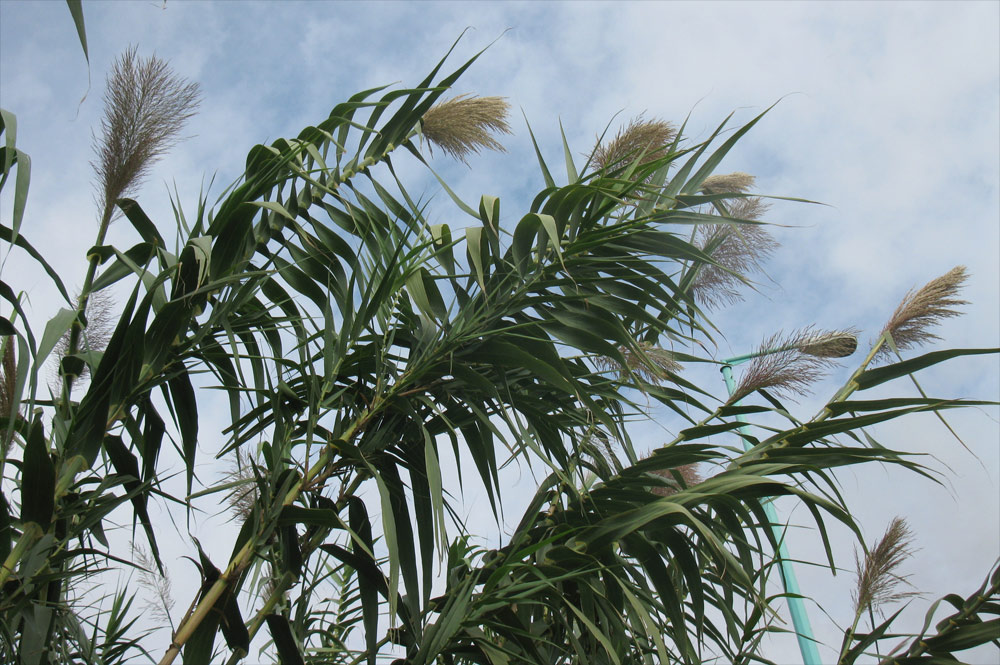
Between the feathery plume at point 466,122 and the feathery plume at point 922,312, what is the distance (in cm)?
105

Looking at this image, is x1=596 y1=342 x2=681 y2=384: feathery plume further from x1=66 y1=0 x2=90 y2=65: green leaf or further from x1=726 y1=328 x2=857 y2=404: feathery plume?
x1=66 y1=0 x2=90 y2=65: green leaf

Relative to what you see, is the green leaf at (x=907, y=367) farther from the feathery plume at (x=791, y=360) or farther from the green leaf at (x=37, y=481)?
the green leaf at (x=37, y=481)

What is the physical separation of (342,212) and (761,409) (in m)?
0.98

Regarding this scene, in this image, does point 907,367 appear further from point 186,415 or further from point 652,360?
point 186,415

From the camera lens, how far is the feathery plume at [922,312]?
188 centimetres

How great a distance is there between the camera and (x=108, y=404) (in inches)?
50.0

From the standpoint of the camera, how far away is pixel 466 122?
1.90 m

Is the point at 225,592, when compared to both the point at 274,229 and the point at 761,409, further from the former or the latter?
the point at 761,409

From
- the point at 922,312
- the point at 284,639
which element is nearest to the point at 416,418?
the point at 284,639

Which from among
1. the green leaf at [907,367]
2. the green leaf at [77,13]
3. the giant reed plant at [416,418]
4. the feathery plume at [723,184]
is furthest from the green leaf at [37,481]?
the green leaf at [907,367]

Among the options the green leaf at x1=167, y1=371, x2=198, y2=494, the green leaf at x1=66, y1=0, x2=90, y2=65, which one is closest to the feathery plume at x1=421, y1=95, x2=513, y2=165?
the green leaf at x1=167, y1=371, x2=198, y2=494

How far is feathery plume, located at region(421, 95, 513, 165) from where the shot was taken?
1.88m

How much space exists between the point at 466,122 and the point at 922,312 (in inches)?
46.8

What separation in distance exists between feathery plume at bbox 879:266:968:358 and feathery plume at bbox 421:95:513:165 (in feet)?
3.44
